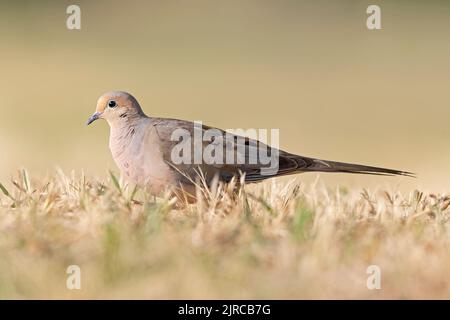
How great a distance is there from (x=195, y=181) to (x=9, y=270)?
1905 mm

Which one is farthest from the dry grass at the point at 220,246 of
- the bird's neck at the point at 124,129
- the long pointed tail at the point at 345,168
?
the bird's neck at the point at 124,129

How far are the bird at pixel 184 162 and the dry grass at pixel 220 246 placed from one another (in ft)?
1.50

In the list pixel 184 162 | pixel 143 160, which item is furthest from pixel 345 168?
pixel 143 160

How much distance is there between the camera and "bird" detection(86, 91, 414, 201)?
5.20m

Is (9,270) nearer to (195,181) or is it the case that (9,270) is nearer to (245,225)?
(245,225)

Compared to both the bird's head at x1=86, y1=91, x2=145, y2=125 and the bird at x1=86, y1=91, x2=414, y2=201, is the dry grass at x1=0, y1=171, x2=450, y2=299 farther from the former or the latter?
the bird's head at x1=86, y1=91, x2=145, y2=125

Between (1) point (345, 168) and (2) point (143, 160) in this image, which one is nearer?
(2) point (143, 160)

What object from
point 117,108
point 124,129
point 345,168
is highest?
point 117,108

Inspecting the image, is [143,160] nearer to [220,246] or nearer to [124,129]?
[124,129]

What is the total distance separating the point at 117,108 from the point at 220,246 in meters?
2.21

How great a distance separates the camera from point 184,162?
5.30 m

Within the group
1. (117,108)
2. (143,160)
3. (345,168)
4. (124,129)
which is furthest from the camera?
(117,108)

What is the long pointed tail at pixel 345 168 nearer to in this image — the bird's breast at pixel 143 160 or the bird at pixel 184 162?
the bird at pixel 184 162

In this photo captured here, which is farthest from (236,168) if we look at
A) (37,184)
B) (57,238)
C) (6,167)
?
(6,167)
